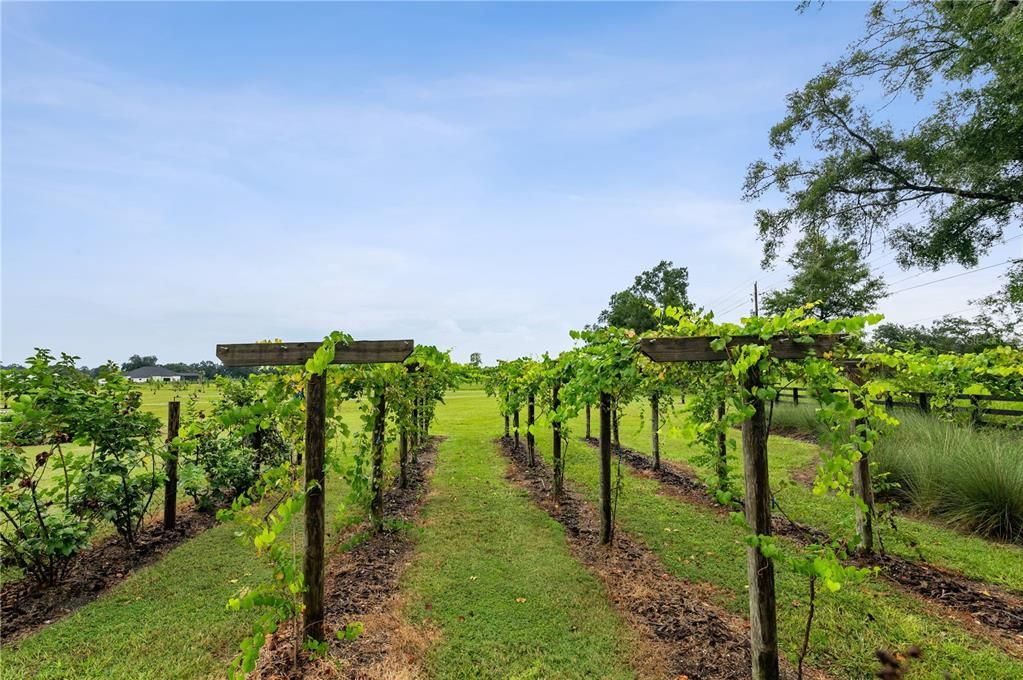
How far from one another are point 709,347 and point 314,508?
273 cm

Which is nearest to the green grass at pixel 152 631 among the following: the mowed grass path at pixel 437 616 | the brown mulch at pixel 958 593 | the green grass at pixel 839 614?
the mowed grass path at pixel 437 616

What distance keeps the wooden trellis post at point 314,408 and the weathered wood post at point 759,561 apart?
88.4 inches

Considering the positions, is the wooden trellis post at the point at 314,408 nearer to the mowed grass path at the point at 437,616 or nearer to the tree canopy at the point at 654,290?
the mowed grass path at the point at 437,616

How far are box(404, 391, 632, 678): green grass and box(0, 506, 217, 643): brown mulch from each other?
292 centimetres

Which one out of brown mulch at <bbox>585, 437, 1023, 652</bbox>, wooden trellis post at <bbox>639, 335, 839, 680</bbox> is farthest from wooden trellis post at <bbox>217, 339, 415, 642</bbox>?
brown mulch at <bbox>585, 437, 1023, 652</bbox>

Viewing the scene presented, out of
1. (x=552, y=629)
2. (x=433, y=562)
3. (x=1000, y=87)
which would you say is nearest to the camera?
(x=552, y=629)

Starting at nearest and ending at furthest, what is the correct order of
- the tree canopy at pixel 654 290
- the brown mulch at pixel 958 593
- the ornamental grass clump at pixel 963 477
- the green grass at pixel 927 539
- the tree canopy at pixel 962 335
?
the brown mulch at pixel 958 593
the green grass at pixel 927 539
the ornamental grass clump at pixel 963 477
the tree canopy at pixel 962 335
the tree canopy at pixel 654 290

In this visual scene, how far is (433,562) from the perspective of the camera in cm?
461

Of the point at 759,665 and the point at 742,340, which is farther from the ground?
the point at 742,340

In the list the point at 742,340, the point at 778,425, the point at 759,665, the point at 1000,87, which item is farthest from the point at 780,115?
the point at 759,665

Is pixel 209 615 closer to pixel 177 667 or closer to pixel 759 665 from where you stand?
pixel 177 667

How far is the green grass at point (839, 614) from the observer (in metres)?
2.96

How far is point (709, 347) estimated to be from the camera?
2.62 meters

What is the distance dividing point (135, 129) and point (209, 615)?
7.67 metres
